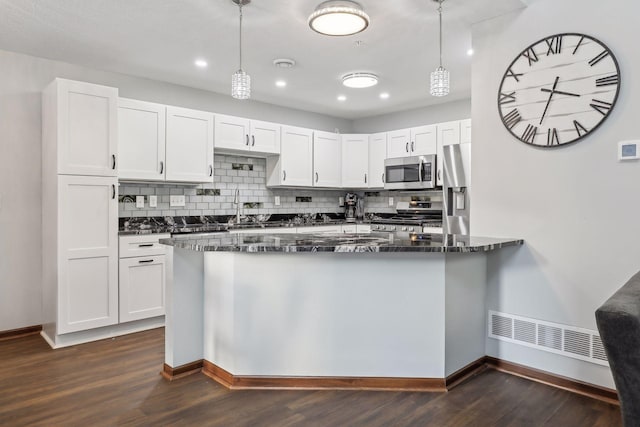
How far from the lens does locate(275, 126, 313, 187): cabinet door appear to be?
5391 millimetres

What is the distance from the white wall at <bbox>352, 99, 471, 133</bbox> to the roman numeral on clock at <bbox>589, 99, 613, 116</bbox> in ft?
9.14

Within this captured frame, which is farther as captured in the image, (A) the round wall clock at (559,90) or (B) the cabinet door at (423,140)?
(B) the cabinet door at (423,140)

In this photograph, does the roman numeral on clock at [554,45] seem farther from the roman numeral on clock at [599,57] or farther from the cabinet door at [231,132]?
the cabinet door at [231,132]

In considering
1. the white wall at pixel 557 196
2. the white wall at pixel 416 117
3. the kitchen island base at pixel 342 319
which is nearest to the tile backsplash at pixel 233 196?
the white wall at pixel 416 117

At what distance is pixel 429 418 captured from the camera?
220cm

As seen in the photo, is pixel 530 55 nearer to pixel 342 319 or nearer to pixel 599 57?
pixel 599 57

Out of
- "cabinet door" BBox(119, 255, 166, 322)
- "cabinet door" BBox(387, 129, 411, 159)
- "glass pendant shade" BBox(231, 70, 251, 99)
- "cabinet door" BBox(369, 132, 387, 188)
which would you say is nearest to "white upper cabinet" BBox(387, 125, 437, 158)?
"cabinet door" BBox(387, 129, 411, 159)

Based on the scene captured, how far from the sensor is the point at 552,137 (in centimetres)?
270

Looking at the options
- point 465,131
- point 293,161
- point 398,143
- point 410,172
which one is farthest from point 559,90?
point 293,161

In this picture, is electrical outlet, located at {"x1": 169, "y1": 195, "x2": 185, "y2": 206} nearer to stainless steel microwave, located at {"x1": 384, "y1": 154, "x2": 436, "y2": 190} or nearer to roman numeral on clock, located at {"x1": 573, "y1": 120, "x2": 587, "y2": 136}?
stainless steel microwave, located at {"x1": 384, "y1": 154, "x2": 436, "y2": 190}

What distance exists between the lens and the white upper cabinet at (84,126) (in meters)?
3.43

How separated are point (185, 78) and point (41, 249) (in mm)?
2203

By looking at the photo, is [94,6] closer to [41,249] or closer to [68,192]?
[68,192]

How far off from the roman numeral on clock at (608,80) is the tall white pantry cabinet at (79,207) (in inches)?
145
